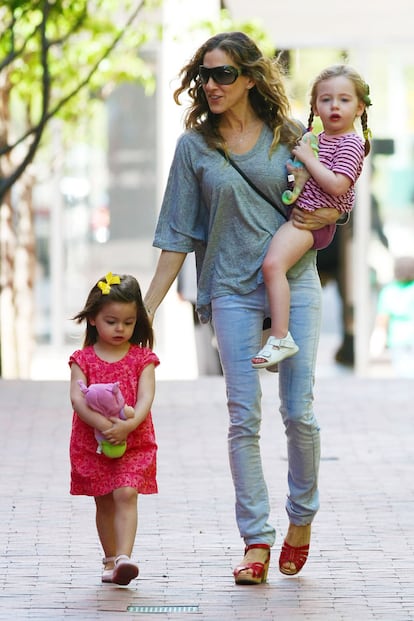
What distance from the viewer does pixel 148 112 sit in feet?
61.6

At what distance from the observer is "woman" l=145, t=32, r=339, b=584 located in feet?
18.6

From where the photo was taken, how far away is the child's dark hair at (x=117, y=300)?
5492 millimetres

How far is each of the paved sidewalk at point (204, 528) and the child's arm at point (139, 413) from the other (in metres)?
0.58

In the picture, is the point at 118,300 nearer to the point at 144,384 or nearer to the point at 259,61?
the point at 144,384

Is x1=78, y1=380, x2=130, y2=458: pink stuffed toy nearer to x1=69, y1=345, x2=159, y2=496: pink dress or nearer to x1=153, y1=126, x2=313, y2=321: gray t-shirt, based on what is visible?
x1=69, y1=345, x2=159, y2=496: pink dress

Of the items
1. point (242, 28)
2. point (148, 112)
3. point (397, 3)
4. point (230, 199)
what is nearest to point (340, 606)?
point (230, 199)

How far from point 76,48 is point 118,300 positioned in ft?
31.9

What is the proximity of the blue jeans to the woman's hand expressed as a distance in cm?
17

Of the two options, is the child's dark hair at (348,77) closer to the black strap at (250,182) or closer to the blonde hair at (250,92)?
the blonde hair at (250,92)

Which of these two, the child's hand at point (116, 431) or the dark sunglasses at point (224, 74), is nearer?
the child's hand at point (116, 431)

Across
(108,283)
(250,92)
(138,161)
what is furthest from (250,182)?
A: (138,161)

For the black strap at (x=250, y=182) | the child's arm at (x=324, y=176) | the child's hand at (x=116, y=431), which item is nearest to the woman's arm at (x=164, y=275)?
the black strap at (x=250, y=182)

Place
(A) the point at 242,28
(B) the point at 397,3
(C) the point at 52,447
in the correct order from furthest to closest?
(B) the point at 397,3
(A) the point at 242,28
(C) the point at 52,447

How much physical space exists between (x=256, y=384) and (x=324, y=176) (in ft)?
2.60
